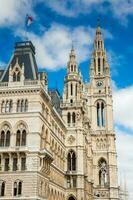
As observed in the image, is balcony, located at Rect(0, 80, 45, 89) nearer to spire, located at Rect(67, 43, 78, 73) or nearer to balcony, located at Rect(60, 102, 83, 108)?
balcony, located at Rect(60, 102, 83, 108)

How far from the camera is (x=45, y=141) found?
63.5 m

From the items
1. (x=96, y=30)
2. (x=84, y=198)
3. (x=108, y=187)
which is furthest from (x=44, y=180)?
(x=96, y=30)

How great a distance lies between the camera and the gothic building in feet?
187

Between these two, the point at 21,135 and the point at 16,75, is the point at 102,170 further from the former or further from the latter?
the point at 16,75

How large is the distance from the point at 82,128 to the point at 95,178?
25.7m

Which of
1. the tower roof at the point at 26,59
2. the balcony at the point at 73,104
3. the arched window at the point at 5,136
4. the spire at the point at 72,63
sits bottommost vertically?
the arched window at the point at 5,136

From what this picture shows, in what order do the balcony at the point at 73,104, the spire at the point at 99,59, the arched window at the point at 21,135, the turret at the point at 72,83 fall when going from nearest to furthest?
the arched window at the point at 21,135, the balcony at the point at 73,104, the turret at the point at 72,83, the spire at the point at 99,59

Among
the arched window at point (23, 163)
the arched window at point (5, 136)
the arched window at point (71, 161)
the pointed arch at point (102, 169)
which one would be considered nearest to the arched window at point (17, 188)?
the arched window at point (23, 163)

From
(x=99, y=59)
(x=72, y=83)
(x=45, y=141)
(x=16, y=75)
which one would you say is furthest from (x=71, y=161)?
(x=99, y=59)

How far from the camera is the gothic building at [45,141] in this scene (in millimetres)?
57031

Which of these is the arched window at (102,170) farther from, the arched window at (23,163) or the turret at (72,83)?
Result: the arched window at (23,163)

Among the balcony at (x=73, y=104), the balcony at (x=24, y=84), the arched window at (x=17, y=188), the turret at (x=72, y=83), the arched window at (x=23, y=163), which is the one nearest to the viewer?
the arched window at (x=17, y=188)

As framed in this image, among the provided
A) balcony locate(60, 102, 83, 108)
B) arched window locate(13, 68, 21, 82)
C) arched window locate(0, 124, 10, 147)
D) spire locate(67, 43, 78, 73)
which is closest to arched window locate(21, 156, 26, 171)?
arched window locate(0, 124, 10, 147)

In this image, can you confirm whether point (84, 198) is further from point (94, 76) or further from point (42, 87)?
point (94, 76)
